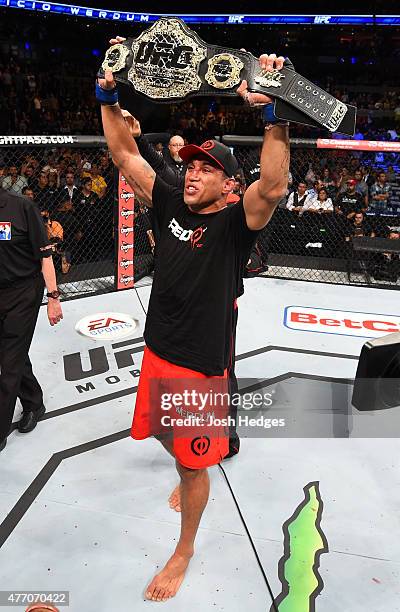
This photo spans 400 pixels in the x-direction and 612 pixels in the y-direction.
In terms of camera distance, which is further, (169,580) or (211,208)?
(169,580)

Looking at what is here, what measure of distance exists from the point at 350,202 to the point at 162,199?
497 centimetres

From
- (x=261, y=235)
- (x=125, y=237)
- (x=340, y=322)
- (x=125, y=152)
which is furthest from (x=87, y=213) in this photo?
(x=125, y=152)

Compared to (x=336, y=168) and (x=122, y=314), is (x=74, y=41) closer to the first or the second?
(x=336, y=168)

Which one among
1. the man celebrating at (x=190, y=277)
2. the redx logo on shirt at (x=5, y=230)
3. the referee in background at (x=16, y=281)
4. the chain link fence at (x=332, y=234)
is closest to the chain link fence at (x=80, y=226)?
the chain link fence at (x=332, y=234)

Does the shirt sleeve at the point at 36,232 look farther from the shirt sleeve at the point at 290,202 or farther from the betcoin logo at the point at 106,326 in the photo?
the shirt sleeve at the point at 290,202

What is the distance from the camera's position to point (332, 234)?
629 cm

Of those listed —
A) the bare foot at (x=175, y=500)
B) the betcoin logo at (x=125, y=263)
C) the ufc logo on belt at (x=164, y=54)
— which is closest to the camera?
the ufc logo on belt at (x=164, y=54)

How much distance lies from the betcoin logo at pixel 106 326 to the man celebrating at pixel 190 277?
220 cm

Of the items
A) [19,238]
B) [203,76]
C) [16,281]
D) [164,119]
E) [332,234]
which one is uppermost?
[203,76]

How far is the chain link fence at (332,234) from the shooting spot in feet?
19.1

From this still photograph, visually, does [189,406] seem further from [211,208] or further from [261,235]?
[261,235]

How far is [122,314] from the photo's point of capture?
4.50 metres

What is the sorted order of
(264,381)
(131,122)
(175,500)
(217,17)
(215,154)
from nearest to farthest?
(215,154), (131,122), (175,500), (264,381), (217,17)

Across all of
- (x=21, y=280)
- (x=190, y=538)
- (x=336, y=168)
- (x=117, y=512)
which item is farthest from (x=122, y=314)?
(x=336, y=168)
